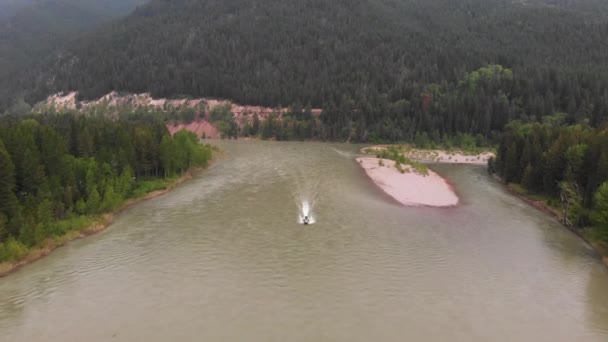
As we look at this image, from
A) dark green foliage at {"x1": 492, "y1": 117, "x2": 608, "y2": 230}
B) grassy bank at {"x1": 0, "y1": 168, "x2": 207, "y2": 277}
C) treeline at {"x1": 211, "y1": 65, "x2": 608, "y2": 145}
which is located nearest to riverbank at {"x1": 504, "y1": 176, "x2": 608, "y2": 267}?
dark green foliage at {"x1": 492, "y1": 117, "x2": 608, "y2": 230}

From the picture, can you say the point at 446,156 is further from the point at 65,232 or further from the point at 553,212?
the point at 65,232

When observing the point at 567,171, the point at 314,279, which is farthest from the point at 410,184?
the point at 314,279

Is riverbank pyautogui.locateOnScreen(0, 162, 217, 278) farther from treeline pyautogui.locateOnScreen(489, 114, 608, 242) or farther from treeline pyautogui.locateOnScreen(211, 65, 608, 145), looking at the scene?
treeline pyautogui.locateOnScreen(211, 65, 608, 145)

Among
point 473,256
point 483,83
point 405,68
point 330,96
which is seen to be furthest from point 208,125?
point 473,256

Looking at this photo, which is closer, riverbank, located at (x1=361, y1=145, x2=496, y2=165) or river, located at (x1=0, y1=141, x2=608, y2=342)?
river, located at (x1=0, y1=141, x2=608, y2=342)

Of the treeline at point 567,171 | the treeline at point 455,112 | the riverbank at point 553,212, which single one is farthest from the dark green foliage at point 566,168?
the treeline at point 455,112

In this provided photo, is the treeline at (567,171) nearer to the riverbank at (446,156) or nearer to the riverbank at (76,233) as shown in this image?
the riverbank at (446,156)

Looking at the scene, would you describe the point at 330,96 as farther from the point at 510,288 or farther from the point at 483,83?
the point at 510,288
